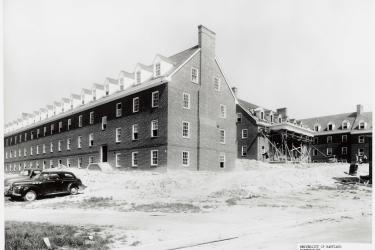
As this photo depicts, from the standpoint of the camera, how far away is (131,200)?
1806cm

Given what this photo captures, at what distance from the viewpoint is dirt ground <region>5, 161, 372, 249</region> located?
1022 centimetres

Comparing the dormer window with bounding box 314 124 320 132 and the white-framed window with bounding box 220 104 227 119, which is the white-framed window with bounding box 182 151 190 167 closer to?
the white-framed window with bounding box 220 104 227 119

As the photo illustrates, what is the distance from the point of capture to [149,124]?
3002cm

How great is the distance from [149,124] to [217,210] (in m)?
15.9

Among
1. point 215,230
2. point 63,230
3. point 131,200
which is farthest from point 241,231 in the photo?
point 131,200

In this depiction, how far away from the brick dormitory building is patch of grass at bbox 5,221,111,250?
12989mm

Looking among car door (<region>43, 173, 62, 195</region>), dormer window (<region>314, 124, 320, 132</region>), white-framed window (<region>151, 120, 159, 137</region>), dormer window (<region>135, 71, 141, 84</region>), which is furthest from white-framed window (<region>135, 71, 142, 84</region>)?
dormer window (<region>314, 124, 320, 132</region>)

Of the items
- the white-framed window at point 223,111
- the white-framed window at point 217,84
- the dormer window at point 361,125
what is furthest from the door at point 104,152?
the dormer window at point 361,125

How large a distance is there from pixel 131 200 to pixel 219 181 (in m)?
5.99

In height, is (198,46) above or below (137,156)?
above

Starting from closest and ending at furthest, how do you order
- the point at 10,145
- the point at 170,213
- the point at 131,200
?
1. the point at 170,213
2. the point at 131,200
3. the point at 10,145

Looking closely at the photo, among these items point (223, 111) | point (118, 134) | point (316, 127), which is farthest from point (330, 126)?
point (118, 134)

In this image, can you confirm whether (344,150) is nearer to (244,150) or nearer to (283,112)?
(283,112)

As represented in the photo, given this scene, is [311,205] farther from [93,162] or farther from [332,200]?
[93,162]
